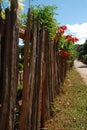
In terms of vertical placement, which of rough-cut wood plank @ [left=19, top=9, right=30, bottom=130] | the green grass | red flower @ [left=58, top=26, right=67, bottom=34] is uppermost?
red flower @ [left=58, top=26, right=67, bottom=34]

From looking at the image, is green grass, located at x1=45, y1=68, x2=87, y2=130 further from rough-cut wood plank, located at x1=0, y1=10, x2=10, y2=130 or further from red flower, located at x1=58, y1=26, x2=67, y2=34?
red flower, located at x1=58, y1=26, x2=67, y2=34

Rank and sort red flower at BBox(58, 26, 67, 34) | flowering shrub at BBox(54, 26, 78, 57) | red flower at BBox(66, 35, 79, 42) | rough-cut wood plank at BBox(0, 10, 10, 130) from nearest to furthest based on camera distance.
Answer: rough-cut wood plank at BBox(0, 10, 10, 130) < flowering shrub at BBox(54, 26, 78, 57) < red flower at BBox(58, 26, 67, 34) < red flower at BBox(66, 35, 79, 42)

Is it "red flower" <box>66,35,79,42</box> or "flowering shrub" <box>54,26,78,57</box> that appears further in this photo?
"red flower" <box>66,35,79,42</box>

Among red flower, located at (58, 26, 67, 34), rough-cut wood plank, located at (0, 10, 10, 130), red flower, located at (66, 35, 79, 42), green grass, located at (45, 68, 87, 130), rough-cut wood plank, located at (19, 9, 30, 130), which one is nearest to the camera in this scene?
rough-cut wood plank, located at (0, 10, 10, 130)

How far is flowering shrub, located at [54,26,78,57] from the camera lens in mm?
10271

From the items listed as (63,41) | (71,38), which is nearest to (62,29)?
(63,41)

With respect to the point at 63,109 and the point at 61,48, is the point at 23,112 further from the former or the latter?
the point at 61,48

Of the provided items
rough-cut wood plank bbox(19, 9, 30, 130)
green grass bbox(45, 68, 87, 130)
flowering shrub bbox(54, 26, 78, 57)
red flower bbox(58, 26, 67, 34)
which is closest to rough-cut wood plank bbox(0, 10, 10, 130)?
rough-cut wood plank bbox(19, 9, 30, 130)

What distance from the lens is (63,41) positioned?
11281 millimetres

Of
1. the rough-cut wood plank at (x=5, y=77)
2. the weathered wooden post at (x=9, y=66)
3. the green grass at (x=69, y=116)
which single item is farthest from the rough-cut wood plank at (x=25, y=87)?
the green grass at (x=69, y=116)

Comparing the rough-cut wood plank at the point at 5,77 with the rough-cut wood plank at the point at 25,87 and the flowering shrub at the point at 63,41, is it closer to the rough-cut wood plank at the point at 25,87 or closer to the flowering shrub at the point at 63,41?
the rough-cut wood plank at the point at 25,87

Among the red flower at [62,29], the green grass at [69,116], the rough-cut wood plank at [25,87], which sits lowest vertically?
the green grass at [69,116]

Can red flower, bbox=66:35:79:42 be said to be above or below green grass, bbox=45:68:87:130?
above

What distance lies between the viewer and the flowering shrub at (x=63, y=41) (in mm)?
10271
